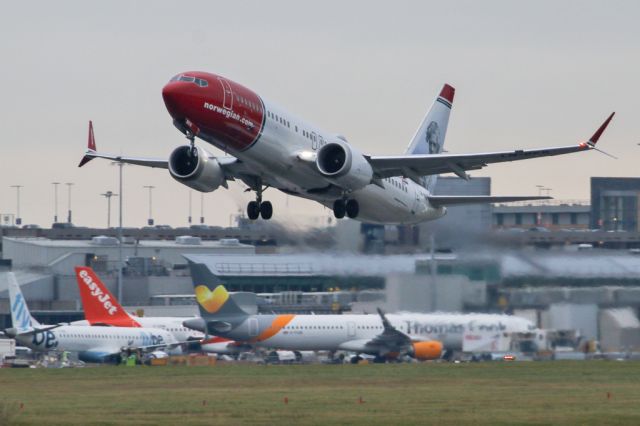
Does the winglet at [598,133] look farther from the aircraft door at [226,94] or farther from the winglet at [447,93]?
the winglet at [447,93]

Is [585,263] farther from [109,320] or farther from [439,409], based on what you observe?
[109,320]

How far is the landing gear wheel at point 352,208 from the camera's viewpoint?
48.8m

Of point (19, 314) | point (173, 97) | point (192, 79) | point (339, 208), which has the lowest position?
point (19, 314)

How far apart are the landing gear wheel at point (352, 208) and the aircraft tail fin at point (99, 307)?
2890cm

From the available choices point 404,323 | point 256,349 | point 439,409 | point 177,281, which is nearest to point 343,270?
point 404,323

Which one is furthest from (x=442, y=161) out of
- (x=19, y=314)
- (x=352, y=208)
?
(x=19, y=314)

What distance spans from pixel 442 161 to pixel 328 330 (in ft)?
77.5

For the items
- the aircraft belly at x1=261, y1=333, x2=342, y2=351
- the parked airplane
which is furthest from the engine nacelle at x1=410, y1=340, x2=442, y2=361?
the parked airplane

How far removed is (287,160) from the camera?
44.6 meters

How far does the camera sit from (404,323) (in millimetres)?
65688

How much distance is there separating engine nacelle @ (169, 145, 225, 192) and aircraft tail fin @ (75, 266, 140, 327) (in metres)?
29.8

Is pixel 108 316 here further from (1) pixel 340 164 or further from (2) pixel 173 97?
(2) pixel 173 97

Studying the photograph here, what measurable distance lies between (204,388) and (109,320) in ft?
89.1

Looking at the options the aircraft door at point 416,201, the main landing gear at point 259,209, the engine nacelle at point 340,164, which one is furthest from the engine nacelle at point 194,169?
the aircraft door at point 416,201
